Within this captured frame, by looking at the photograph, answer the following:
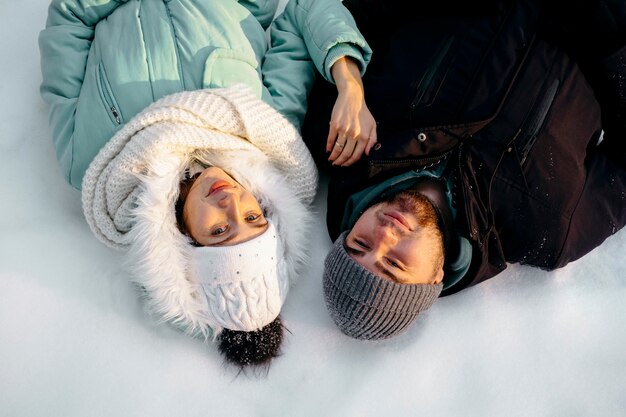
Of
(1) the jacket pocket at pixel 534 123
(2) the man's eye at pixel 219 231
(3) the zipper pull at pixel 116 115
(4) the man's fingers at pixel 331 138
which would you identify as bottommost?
(2) the man's eye at pixel 219 231

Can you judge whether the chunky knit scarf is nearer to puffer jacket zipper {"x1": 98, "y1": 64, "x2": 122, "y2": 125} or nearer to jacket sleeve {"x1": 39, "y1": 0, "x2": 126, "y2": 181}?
puffer jacket zipper {"x1": 98, "y1": 64, "x2": 122, "y2": 125}

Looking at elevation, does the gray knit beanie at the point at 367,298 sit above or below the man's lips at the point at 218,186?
below

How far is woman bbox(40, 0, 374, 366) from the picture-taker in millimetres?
1313

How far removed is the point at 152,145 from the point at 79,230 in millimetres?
436

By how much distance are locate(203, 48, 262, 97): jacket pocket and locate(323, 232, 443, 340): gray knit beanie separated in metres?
0.47

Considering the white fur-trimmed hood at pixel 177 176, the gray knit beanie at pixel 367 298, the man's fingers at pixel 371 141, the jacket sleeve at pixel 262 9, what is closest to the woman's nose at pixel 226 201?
the white fur-trimmed hood at pixel 177 176

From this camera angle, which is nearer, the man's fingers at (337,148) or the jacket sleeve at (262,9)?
the man's fingers at (337,148)

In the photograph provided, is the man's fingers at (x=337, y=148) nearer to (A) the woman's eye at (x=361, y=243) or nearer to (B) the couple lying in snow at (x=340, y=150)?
(B) the couple lying in snow at (x=340, y=150)

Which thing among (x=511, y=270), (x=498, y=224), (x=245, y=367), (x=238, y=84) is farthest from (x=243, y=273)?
(x=511, y=270)

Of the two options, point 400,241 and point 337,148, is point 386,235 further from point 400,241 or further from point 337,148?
point 337,148

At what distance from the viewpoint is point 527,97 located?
1.43 metres

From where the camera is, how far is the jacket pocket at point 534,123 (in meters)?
1.41

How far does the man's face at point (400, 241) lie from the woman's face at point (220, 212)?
240mm

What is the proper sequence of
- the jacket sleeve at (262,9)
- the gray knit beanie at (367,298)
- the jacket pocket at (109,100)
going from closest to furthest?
the gray knit beanie at (367,298), the jacket pocket at (109,100), the jacket sleeve at (262,9)
